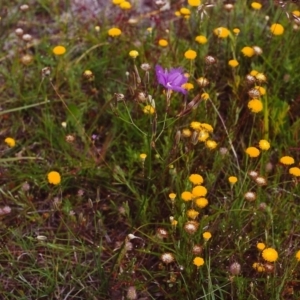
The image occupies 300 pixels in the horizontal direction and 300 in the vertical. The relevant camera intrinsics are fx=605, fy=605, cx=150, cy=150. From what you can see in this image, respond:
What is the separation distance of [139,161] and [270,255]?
72 centimetres

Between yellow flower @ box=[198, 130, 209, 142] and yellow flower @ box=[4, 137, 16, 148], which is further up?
yellow flower @ box=[198, 130, 209, 142]

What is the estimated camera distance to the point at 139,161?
2492 mm

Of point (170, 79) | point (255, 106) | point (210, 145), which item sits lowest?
point (210, 145)

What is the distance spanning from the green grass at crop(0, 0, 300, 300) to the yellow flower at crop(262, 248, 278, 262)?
0.11 feet

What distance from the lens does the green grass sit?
7.11ft

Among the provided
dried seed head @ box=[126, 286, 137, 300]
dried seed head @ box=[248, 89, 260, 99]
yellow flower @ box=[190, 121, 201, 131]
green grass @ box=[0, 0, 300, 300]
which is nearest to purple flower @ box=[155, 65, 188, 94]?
green grass @ box=[0, 0, 300, 300]

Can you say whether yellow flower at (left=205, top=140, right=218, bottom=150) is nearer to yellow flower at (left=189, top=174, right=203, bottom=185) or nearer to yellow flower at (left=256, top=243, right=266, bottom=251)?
yellow flower at (left=189, top=174, right=203, bottom=185)

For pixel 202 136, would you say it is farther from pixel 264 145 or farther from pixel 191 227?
pixel 191 227

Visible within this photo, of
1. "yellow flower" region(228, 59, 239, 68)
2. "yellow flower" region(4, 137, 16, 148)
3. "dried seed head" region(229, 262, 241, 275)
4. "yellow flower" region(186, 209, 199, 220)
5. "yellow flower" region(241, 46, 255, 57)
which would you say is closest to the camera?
"dried seed head" region(229, 262, 241, 275)

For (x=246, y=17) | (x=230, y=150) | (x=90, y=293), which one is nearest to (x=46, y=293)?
(x=90, y=293)

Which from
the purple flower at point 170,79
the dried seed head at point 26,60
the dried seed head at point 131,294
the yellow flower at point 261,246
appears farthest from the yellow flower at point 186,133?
the dried seed head at point 26,60

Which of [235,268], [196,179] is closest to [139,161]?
[196,179]

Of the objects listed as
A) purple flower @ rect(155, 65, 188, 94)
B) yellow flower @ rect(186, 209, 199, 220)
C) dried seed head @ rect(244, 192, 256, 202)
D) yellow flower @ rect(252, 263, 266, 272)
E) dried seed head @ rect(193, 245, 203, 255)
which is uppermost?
purple flower @ rect(155, 65, 188, 94)

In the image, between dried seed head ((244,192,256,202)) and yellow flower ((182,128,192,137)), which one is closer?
dried seed head ((244,192,256,202))
